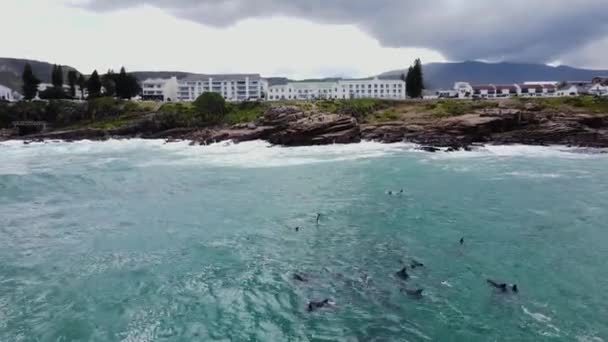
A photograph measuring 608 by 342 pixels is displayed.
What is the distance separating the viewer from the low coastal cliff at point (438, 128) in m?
72.6

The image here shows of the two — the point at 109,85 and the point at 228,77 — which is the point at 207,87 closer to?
the point at 228,77

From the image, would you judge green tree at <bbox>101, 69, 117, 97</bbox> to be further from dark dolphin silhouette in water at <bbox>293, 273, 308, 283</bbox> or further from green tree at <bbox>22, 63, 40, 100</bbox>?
dark dolphin silhouette in water at <bbox>293, 273, 308, 283</bbox>

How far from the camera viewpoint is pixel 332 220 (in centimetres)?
3109

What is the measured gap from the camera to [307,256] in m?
24.0

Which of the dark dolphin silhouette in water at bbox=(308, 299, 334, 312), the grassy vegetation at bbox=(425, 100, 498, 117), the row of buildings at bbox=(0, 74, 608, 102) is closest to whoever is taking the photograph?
the dark dolphin silhouette in water at bbox=(308, 299, 334, 312)

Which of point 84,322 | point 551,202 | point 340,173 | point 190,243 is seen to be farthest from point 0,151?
point 551,202

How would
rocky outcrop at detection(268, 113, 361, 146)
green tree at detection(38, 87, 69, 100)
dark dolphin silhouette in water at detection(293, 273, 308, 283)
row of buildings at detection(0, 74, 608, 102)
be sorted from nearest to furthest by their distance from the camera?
dark dolphin silhouette in water at detection(293, 273, 308, 283)
rocky outcrop at detection(268, 113, 361, 146)
green tree at detection(38, 87, 69, 100)
row of buildings at detection(0, 74, 608, 102)

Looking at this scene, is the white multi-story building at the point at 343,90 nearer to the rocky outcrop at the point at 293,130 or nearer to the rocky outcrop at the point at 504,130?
the rocky outcrop at the point at 293,130

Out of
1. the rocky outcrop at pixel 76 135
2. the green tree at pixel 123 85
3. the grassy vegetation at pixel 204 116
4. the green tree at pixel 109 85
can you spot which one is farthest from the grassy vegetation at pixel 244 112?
the green tree at pixel 109 85

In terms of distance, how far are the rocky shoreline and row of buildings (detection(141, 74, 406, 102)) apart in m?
91.4

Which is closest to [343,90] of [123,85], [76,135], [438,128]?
[123,85]

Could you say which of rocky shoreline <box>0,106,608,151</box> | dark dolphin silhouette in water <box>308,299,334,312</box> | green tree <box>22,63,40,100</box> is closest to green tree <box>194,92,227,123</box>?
rocky shoreline <box>0,106,608,151</box>

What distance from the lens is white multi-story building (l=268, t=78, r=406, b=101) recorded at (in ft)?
586

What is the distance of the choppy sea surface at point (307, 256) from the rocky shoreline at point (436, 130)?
25.0 m
